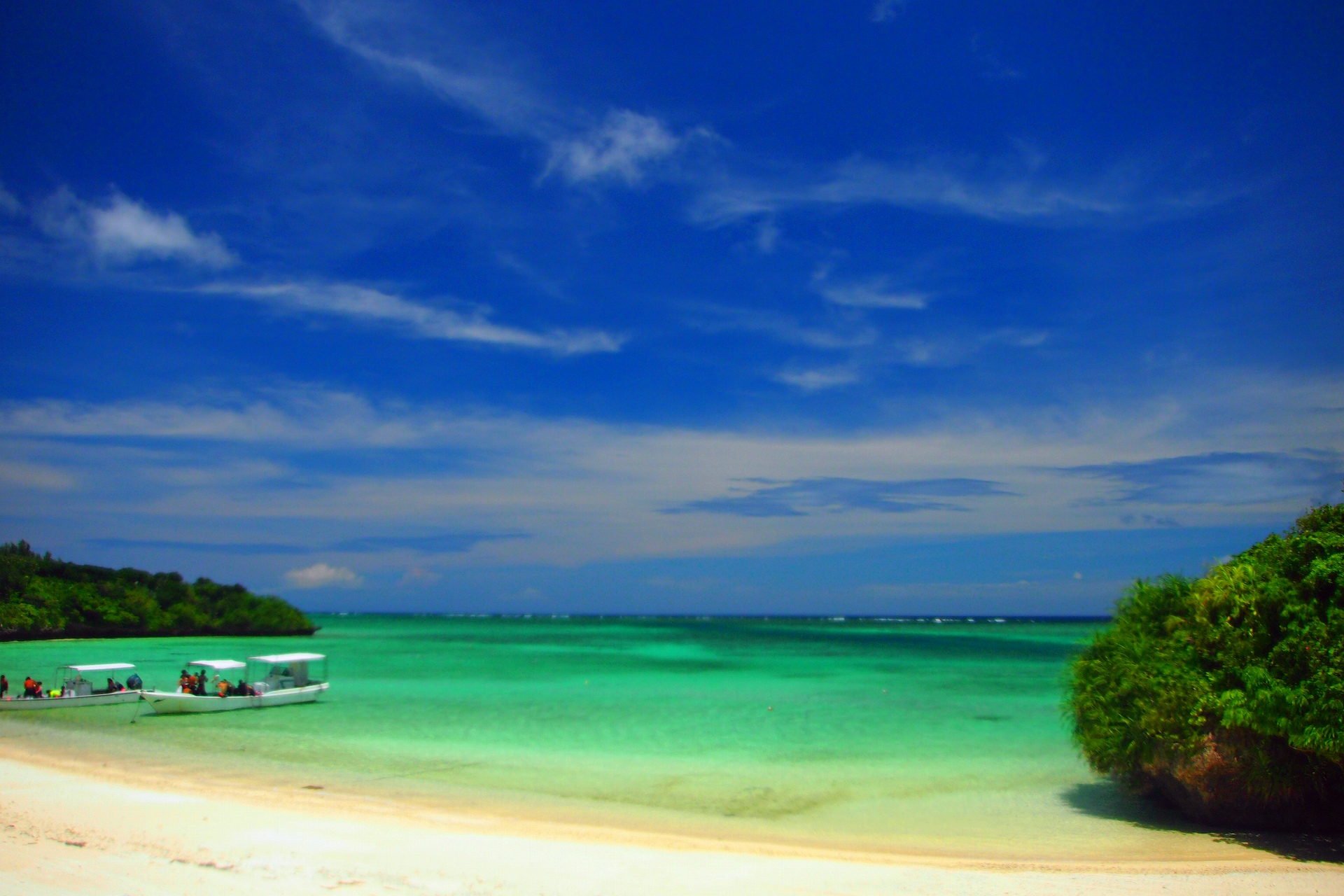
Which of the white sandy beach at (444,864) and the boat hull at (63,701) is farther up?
the white sandy beach at (444,864)

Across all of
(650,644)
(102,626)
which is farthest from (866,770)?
(102,626)

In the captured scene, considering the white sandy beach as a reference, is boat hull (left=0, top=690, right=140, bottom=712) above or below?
below

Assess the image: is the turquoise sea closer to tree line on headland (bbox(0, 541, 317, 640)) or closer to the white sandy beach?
the white sandy beach

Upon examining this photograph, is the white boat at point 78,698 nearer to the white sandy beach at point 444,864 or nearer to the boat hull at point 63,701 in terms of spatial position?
the boat hull at point 63,701

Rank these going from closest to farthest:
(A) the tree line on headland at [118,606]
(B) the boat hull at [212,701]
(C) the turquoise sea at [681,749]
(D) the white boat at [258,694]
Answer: (C) the turquoise sea at [681,749] < (B) the boat hull at [212,701] < (D) the white boat at [258,694] < (A) the tree line on headland at [118,606]

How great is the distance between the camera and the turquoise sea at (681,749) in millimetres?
12844

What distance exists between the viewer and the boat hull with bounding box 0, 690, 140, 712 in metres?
23.0

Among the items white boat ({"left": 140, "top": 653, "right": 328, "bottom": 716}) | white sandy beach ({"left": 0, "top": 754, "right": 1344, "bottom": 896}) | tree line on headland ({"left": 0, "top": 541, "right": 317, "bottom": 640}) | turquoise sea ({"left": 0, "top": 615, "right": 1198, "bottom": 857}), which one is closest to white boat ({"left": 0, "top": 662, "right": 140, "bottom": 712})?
turquoise sea ({"left": 0, "top": 615, "right": 1198, "bottom": 857})

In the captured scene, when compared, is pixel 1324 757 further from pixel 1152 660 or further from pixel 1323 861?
pixel 1152 660

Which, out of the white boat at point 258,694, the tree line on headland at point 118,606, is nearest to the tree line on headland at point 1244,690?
the white boat at point 258,694

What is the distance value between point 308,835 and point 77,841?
247 centimetres

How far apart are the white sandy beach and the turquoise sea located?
1427mm

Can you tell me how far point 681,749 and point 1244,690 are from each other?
11.5 metres

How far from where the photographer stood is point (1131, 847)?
10.9 metres
